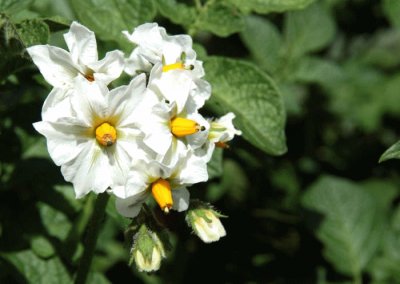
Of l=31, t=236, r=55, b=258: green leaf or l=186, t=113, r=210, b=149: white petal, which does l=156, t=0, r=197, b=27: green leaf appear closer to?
l=186, t=113, r=210, b=149: white petal

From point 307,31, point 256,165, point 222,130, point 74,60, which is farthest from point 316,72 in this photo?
point 74,60

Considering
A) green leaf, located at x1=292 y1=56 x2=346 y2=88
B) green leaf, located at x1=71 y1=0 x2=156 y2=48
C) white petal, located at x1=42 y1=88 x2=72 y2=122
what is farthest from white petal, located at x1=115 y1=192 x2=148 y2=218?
green leaf, located at x1=292 y1=56 x2=346 y2=88

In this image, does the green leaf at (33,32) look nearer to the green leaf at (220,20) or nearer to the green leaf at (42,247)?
the green leaf at (220,20)

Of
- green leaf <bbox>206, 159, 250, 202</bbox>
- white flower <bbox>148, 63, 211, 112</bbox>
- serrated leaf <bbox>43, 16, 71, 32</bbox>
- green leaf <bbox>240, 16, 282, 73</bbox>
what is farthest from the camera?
green leaf <bbox>206, 159, 250, 202</bbox>

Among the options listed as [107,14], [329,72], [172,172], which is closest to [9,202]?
[107,14]

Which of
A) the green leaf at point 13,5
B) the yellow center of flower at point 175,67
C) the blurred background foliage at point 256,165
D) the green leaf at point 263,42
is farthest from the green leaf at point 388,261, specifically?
the green leaf at point 13,5

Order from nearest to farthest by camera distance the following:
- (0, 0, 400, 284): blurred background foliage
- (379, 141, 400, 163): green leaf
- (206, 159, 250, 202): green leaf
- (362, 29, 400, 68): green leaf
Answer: (379, 141, 400, 163): green leaf → (0, 0, 400, 284): blurred background foliage → (206, 159, 250, 202): green leaf → (362, 29, 400, 68): green leaf

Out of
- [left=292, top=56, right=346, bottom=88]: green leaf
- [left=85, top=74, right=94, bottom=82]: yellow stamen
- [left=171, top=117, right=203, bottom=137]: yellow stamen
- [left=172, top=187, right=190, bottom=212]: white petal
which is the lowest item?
[left=292, top=56, right=346, bottom=88]: green leaf
